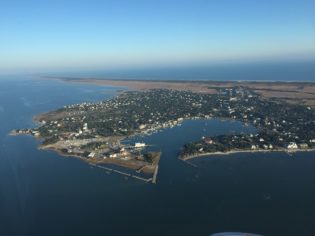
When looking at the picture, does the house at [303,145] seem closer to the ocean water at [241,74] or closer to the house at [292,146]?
the house at [292,146]

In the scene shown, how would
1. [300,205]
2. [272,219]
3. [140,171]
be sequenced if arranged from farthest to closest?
[140,171]
[300,205]
[272,219]

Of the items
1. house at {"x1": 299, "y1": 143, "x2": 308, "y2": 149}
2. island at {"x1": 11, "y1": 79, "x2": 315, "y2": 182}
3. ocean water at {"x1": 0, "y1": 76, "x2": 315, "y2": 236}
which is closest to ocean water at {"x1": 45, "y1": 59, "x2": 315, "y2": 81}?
island at {"x1": 11, "y1": 79, "x2": 315, "y2": 182}

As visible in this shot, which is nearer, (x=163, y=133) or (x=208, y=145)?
(x=208, y=145)

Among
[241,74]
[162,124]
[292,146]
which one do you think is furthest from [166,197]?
[241,74]

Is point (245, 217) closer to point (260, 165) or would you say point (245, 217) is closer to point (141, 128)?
point (260, 165)

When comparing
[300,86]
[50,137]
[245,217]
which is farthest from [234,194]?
[300,86]

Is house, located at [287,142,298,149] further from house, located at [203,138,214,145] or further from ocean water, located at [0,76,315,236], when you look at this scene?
house, located at [203,138,214,145]
